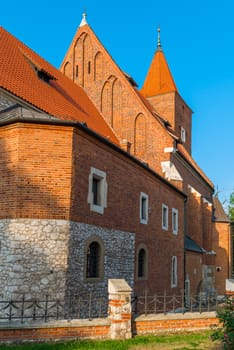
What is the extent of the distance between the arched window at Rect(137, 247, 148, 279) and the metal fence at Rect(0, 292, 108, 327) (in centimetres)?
430

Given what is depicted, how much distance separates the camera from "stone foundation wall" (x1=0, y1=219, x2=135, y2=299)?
9742mm

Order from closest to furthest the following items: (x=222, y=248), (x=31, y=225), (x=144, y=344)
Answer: (x=144, y=344), (x=31, y=225), (x=222, y=248)

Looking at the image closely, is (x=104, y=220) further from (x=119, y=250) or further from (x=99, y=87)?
(x=99, y=87)

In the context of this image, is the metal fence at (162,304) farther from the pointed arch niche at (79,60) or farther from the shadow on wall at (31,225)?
the pointed arch niche at (79,60)

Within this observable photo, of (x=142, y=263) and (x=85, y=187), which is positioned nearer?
(x=85, y=187)

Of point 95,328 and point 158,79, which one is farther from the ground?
point 158,79

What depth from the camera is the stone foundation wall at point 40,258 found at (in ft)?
32.0

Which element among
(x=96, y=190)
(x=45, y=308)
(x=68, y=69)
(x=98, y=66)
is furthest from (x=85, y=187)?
(x=68, y=69)

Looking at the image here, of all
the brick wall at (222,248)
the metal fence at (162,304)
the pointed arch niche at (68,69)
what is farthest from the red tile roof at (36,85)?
the brick wall at (222,248)

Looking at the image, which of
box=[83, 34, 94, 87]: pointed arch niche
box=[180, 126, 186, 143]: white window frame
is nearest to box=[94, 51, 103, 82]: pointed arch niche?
box=[83, 34, 94, 87]: pointed arch niche

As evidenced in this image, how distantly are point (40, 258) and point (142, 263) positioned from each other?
6241mm

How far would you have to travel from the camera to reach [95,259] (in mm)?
11703

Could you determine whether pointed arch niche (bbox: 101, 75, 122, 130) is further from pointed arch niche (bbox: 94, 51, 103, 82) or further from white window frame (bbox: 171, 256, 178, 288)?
white window frame (bbox: 171, 256, 178, 288)

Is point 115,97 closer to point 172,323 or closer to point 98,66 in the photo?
point 98,66
